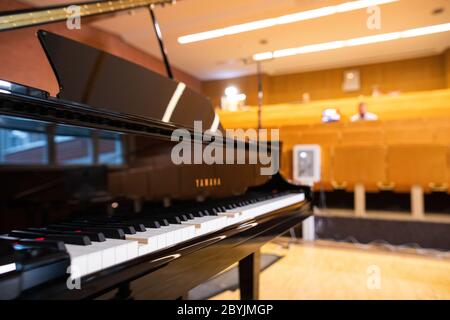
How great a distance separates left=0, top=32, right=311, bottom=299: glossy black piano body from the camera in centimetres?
57

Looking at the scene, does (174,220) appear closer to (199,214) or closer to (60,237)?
(199,214)

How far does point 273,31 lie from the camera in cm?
410

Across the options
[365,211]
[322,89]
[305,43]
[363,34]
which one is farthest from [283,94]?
[365,211]

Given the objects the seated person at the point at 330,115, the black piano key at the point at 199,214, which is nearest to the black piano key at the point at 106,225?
the black piano key at the point at 199,214

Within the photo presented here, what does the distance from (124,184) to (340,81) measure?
17.2ft

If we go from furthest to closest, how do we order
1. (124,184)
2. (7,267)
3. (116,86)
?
(116,86), (124,184), (7,267)

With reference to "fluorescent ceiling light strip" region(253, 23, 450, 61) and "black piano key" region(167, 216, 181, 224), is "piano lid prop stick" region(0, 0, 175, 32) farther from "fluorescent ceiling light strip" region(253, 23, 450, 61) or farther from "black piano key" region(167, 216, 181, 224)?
"fluorescent ceiling light strip" region(253, 23, 450, 61)

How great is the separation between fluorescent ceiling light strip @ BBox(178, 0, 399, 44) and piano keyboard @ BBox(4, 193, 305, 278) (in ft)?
11.6

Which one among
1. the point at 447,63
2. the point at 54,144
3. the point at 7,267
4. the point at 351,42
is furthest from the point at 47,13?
the point at 447,63

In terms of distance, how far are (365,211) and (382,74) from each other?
2677 mm

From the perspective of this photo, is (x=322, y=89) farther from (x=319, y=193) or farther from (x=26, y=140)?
(x=26, y=140)

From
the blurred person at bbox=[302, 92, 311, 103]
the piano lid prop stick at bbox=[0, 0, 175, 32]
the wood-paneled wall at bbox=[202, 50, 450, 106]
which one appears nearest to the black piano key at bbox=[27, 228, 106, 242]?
the piano lid prop stick at bbox=[0, 0, 175, 32]
